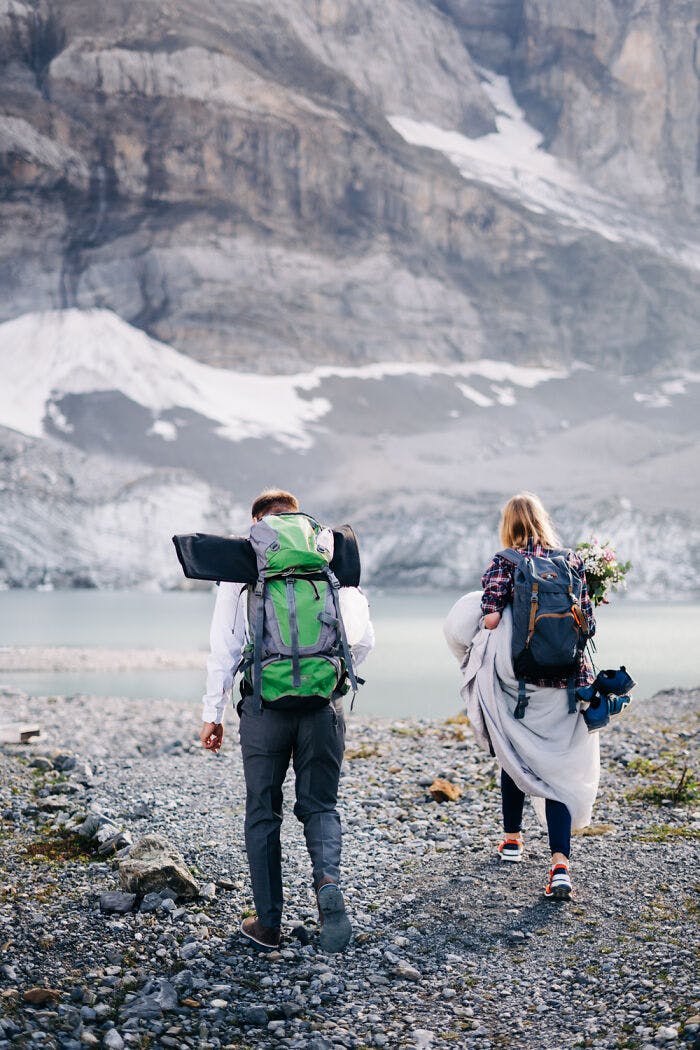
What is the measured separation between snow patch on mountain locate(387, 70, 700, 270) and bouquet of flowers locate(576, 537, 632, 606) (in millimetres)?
149393

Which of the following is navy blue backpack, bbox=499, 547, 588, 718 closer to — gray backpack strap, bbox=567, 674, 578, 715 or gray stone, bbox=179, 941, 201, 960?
gray backpack strap, bbox=567, 674, 578, 715

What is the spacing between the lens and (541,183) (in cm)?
15662

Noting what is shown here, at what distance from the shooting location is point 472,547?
3246 inches

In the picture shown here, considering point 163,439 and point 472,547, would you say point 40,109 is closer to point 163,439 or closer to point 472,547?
point 163,439

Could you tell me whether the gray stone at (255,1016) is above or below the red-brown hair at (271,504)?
below

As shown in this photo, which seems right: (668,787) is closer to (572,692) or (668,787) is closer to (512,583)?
(572,692)

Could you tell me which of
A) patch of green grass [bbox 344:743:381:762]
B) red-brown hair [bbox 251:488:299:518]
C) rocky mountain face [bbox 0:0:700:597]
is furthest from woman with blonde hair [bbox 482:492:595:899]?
rocky mountain face [bbox 0:0:700:597]

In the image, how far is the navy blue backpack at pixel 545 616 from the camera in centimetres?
417

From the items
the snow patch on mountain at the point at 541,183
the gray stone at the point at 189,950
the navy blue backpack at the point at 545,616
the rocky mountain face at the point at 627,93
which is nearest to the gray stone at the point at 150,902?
the gray stone at the point at 189,950

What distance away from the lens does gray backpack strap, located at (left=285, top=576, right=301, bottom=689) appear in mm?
3635

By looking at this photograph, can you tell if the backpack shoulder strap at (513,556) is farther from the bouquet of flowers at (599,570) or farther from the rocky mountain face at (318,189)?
the rocky mountain face at (318,189)

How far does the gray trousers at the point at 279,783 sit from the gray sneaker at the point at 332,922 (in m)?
0.05

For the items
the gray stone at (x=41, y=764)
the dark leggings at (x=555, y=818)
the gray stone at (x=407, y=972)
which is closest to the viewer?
the gray stone at (x=407, y=972)

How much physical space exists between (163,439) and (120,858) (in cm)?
9496
